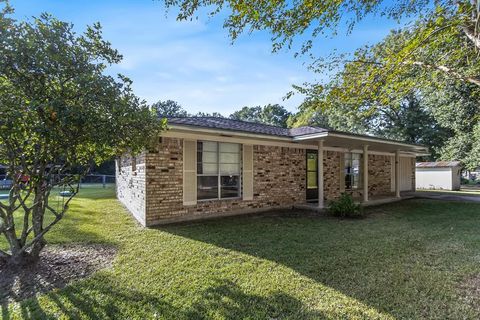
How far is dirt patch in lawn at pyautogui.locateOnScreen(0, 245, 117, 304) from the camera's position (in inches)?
143

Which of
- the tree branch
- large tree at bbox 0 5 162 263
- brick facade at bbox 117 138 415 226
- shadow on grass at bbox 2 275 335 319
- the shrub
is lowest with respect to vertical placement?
shadow on grass at bbox 2 275 335 319

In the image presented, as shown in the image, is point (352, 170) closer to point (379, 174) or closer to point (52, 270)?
point (379, 174)

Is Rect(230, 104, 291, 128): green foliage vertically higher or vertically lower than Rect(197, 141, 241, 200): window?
higher

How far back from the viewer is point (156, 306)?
3.15m

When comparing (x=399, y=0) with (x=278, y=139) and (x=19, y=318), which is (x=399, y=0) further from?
(x=19, y=318)

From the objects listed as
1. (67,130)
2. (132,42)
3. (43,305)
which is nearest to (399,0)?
(132,42)

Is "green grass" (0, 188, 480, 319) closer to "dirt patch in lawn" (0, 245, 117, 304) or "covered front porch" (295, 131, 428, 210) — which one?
"dirt patch in lawn" (0, 245, 117, 304)

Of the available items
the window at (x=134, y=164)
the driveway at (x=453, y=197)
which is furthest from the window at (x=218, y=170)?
the driveway at (x=453, y=197)

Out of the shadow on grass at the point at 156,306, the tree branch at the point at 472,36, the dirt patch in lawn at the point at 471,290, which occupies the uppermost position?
the tree branch at the point at 472,36

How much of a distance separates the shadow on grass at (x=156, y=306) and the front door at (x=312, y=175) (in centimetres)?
779

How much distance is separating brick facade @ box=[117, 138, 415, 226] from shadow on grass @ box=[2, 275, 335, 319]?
3631mm

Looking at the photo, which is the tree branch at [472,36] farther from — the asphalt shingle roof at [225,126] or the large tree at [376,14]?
the asphalt shingle roof at [225,126]

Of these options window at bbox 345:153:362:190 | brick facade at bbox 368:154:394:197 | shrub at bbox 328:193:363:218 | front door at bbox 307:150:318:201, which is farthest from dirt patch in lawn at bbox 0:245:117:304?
brick facade at bbox 368:154:394:197

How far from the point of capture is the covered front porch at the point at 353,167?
31.6ft
